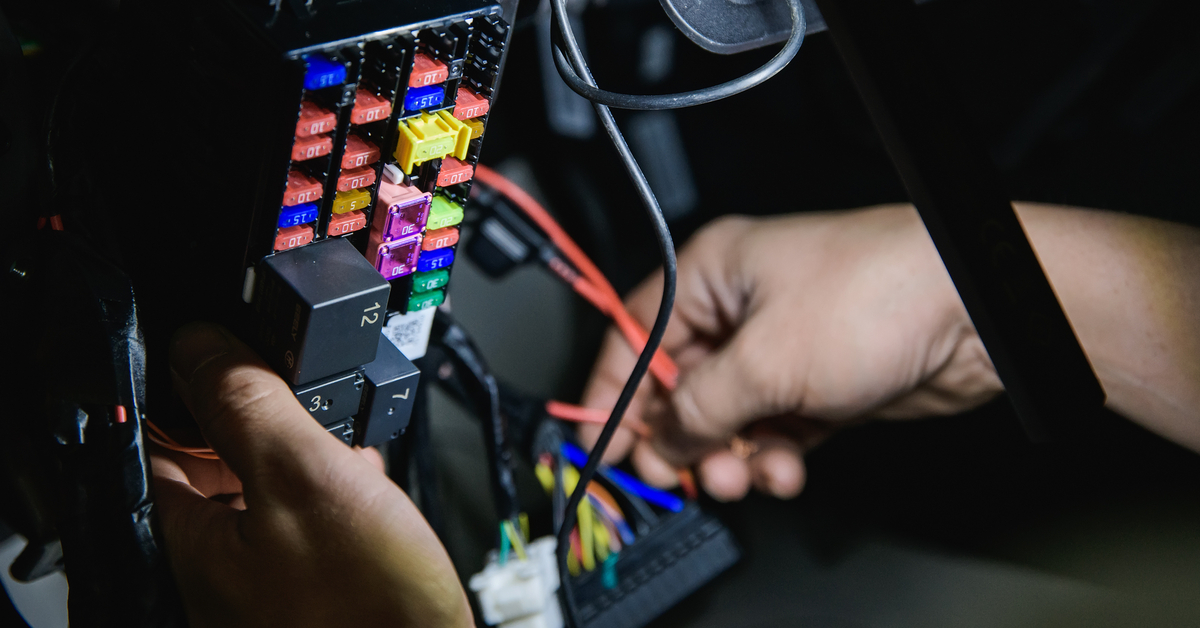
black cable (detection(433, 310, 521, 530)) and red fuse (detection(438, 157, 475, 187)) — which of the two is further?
black cable (detection(433, 310, 521, 530))

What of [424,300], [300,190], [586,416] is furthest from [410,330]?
[586,416]

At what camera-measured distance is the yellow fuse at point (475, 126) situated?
41cm

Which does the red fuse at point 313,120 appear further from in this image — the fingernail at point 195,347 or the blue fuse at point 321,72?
the fingernail at point 195,347

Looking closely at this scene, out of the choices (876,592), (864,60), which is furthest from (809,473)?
(864,60)

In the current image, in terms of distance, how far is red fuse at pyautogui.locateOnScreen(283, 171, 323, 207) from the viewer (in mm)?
375

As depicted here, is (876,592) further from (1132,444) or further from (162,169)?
(162,169)

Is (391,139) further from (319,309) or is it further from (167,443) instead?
(167,443)

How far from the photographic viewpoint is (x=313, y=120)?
352mm

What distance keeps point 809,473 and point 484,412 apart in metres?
0.50

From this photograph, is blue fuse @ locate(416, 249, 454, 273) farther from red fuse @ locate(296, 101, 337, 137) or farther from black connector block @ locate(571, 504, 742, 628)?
black connector block @ locate(571, 504, 742, 628)

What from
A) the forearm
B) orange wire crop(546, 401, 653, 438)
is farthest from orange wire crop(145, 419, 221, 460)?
the forearm

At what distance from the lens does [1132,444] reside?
970 mm

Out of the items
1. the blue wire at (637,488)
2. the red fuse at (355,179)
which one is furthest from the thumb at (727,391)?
the red fuse at (355,179)

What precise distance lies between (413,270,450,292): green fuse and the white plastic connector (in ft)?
1.02
